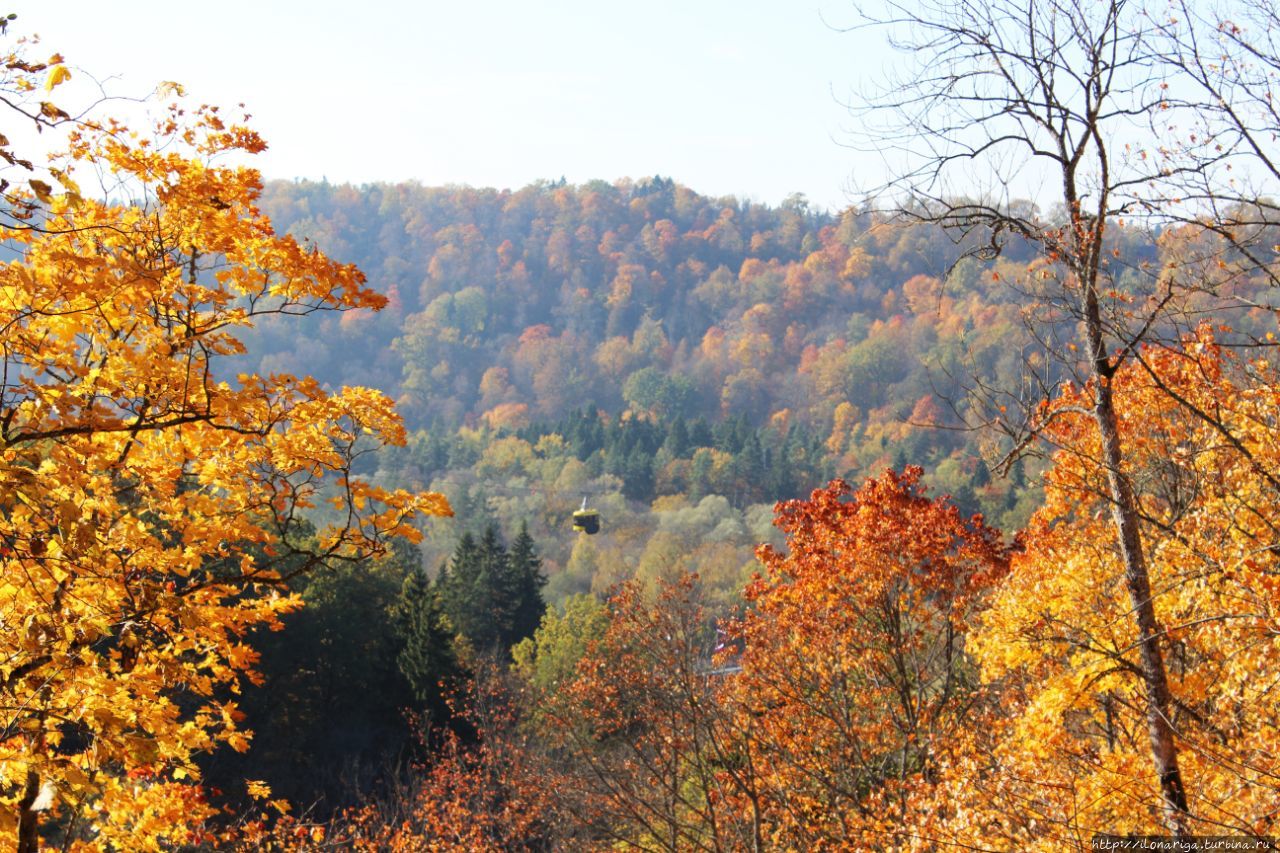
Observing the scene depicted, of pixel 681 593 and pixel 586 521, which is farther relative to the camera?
pixel 586 521

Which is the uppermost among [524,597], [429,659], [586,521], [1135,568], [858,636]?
[1135,568]

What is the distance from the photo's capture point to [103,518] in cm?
459

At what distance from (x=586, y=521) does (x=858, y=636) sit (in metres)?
44.3

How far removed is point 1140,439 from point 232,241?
10418 mm

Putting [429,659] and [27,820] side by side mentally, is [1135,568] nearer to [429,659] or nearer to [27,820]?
[27,820]

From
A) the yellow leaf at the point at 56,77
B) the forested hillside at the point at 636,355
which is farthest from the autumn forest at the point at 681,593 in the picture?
the forested hillside at the point at 636,355

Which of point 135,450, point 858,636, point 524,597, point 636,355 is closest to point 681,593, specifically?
point 858,636

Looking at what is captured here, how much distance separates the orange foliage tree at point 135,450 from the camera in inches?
139

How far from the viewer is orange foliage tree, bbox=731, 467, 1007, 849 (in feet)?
37.4

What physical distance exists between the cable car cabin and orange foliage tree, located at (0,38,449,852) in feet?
167

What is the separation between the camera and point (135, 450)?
190 inches

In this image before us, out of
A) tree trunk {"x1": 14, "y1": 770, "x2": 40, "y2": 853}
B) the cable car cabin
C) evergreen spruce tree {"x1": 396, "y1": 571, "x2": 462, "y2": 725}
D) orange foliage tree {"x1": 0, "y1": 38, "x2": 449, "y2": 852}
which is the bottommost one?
the cable car cabin

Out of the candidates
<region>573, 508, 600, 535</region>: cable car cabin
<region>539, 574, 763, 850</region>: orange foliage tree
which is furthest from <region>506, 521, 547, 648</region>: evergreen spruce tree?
<region>539, 574, 763, 850</region>: orange foliage tree

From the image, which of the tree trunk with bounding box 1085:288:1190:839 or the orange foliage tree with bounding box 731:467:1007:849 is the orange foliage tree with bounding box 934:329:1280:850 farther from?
the orange foliage tree with bounding box 731:467:1007:849
